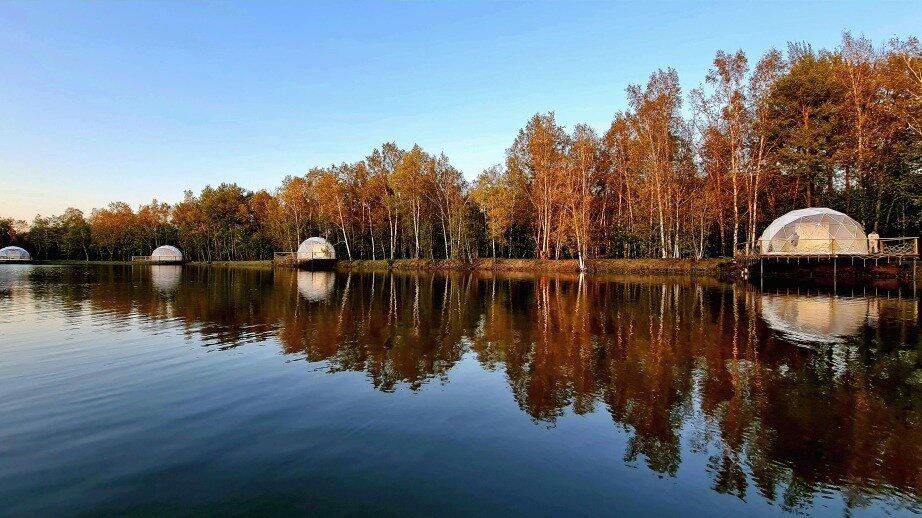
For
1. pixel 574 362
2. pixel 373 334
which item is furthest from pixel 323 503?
pixel 373 334

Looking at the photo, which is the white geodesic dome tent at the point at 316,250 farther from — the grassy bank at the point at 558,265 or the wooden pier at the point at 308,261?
the grassy bank at the point at 558,265

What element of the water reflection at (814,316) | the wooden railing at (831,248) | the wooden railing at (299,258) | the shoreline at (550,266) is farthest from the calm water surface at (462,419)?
the wooden railing at (299,258)

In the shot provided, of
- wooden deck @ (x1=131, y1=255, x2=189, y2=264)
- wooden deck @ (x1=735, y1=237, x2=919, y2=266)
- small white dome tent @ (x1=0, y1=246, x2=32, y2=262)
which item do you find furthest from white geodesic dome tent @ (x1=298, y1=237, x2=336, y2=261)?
small white dome tent @ (x1=0, y1=246, x2=32, y2=262)

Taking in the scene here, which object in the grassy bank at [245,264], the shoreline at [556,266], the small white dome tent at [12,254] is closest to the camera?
the shoreline at [556,266]

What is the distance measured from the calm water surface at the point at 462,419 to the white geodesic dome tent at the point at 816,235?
24230mm

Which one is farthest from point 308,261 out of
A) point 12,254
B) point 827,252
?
point 12,254

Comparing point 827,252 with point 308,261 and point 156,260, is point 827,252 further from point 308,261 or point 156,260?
point 156,260

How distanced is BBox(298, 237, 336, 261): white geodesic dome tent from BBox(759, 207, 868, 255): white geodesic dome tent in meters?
62.9

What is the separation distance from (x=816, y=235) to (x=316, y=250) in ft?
223

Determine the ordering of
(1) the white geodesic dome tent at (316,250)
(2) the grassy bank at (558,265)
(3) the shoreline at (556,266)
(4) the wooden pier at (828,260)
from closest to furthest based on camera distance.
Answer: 1. (4) the wooden pier at (828,260)
2. (3) the shoreline at (556,266)
3. (2) the grassy bank at (558,265)
4. (1) the white geodesic dome tent at (316,250)

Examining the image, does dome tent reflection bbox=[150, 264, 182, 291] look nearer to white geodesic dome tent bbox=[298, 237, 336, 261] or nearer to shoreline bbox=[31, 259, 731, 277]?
white geodesic dome tent bbox=[298, 237, 336, 261]

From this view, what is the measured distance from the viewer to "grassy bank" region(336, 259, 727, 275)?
165ft

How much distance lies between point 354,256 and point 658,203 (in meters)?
60.4

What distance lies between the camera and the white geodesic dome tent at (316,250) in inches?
3120
